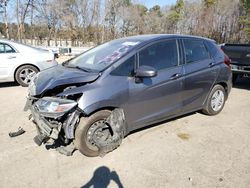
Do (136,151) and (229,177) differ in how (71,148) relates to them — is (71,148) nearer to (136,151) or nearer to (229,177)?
(136,151)

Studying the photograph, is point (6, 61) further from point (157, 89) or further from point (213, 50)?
point (213, 50)

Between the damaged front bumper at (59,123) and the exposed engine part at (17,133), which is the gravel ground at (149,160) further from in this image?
the damaged front bumper at (59,123)

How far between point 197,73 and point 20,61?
5348 mm

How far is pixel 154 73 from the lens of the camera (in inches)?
141

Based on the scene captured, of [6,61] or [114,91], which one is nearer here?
[114,91]

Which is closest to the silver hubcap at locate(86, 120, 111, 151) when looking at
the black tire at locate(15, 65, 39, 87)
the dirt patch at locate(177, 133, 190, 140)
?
the dirt patch at locate(177, 133, 190, 140)

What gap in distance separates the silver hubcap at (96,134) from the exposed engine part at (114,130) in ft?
0.17

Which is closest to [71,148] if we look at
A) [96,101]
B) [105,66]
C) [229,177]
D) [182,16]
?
[96,101]

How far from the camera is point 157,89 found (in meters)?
3.91

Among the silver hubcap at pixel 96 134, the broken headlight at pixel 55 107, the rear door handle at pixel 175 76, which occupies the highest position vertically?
the rear door handle at pixel 175 76

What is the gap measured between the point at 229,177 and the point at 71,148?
213cm

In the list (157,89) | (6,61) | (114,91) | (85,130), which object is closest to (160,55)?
(157,89)

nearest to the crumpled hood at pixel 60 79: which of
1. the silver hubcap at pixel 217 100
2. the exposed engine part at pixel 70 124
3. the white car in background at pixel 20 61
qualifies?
the exposed engine part at pixel 70 124

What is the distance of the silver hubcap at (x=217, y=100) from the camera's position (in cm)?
515
